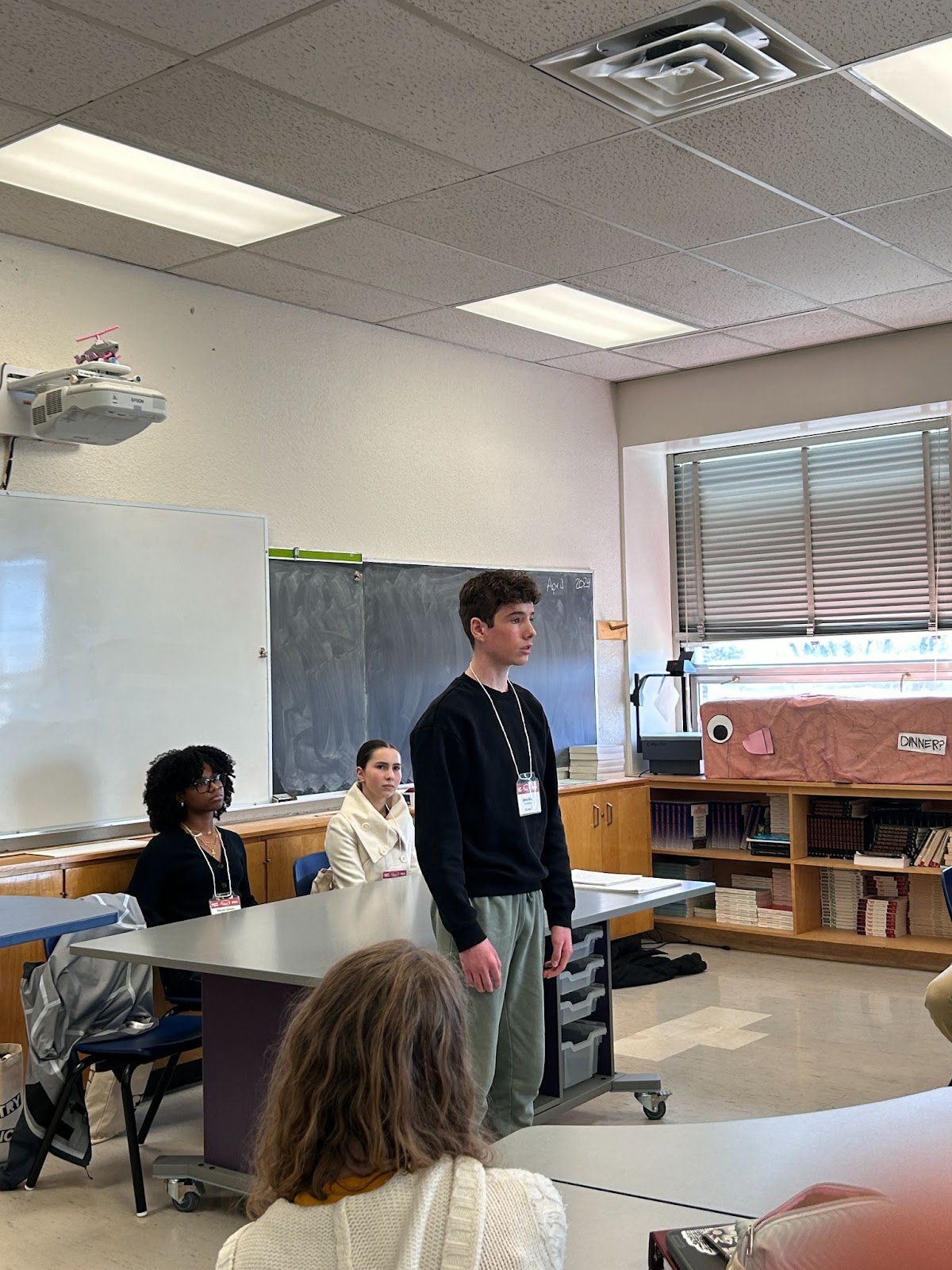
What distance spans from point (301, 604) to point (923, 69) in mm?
3172

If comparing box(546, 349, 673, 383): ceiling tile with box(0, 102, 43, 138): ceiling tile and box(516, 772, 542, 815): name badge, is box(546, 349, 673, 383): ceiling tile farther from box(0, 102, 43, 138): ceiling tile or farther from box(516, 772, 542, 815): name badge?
box(516, 772, 542, 815): name badge

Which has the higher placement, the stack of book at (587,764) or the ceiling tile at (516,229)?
the ceiling tile at (516,229)

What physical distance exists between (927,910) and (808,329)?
2933mm

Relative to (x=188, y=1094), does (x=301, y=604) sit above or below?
above

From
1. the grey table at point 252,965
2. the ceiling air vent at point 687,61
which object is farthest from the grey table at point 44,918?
the ceiling air vent at point 687,61

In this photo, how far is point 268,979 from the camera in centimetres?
308

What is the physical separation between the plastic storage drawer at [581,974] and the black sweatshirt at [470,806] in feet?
3.38

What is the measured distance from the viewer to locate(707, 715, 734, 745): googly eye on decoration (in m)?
6.84

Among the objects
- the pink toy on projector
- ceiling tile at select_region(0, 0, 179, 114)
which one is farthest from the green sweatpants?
the pink toy on projector

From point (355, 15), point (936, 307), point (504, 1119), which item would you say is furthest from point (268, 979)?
point (936, 307)

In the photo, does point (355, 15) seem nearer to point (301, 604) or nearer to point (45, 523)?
point (45, 523)

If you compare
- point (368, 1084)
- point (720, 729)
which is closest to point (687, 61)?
point (368, 1084)

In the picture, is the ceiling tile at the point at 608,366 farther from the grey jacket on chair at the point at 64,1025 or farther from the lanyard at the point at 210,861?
the grey jacket on chair at the point at 64,1025

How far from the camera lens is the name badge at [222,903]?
446cm
